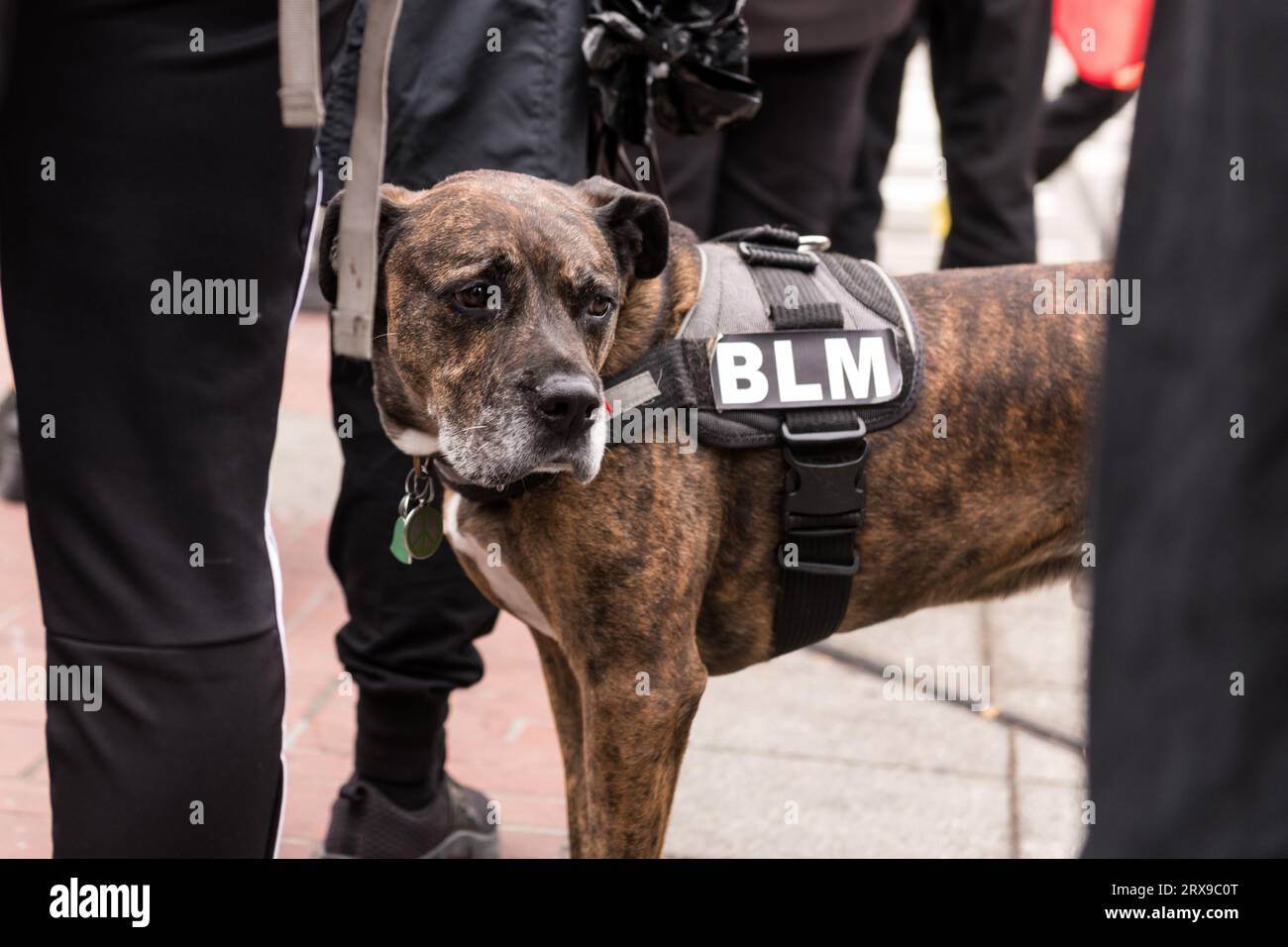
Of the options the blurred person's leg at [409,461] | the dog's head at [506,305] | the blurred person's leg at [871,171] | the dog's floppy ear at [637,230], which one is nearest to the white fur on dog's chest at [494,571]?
the dog's head at [506,305]

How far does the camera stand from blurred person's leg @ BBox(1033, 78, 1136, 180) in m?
6.39

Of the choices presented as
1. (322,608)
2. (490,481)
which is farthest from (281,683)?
(322,608)

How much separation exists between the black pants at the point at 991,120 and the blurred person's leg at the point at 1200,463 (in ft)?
13.3

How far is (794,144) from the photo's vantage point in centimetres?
377

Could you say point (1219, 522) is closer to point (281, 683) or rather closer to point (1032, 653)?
point (281, 683)

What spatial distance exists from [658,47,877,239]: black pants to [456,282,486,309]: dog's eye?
124cm

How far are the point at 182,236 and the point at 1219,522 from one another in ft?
4.09

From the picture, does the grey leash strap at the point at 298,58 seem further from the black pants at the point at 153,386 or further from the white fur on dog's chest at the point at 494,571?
the white fur on dog's chest at the point at 494,571

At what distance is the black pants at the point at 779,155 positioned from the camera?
361 cm

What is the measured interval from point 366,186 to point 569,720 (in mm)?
1291

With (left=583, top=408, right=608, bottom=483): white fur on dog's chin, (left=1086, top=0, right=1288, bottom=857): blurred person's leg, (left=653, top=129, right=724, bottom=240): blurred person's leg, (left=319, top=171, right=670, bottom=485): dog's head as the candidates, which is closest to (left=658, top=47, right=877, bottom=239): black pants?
(left=653, top=129, right=724, bottom=240): blurred person's leg

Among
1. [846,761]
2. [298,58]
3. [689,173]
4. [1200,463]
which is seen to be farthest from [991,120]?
[1200,463]

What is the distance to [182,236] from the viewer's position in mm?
1731

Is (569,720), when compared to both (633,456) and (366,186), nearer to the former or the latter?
(633,456)
